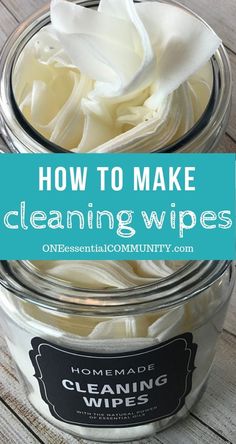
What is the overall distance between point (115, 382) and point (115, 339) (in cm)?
5

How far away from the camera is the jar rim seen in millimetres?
440

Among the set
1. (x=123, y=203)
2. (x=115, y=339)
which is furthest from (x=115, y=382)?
(x=123, y=203)

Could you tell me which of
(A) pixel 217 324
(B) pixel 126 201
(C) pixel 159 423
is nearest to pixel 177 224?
(B) pixel 126 201

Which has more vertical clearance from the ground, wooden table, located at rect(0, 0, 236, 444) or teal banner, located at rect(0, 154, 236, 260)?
teal banner, located at rect(0, 154, 236, 260)

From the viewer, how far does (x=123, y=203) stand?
0.39 metres

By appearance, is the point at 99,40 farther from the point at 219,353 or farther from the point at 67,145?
the point at 219,353

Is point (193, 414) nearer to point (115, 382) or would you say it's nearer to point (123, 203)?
point (115, 382)

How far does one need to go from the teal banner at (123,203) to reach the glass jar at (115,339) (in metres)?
0.06

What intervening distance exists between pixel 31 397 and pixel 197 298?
20 cm

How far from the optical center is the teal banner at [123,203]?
15.4 inches

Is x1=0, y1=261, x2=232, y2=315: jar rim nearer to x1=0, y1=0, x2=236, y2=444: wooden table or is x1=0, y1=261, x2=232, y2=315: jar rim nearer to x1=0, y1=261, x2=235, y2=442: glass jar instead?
x1=0, y1=261, x2=235, y2=442: glass jar

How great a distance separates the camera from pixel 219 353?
0.64 metres

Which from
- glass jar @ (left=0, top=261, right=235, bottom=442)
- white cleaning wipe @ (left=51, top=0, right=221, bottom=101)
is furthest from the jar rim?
white cleaning wipe @ (left=51, top=0, right=221, bottom=101)

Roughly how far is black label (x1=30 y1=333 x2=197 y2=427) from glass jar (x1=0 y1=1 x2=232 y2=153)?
0.44 ft
